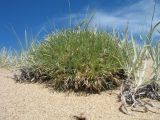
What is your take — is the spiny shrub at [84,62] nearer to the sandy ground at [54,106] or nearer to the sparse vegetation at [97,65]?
the sparse vegetation at [97,65]

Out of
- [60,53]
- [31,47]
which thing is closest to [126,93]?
[60,53]

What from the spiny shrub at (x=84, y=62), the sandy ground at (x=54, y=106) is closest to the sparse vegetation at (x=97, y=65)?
the spiny shrub at (x=84, y=62)

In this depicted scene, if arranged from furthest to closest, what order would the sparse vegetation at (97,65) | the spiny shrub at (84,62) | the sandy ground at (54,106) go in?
the spiny shrub at (84,62)
the sparse vegetation at (97,65)
the sandy ground at (54,106)

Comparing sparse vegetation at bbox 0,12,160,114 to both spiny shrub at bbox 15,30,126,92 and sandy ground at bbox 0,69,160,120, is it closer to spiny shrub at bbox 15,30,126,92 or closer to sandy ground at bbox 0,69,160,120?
spiny shrub at bbox 15,30,126,92

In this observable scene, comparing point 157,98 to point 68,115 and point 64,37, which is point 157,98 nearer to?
point 68,115

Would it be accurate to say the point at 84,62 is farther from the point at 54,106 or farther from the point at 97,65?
the point at 54,106

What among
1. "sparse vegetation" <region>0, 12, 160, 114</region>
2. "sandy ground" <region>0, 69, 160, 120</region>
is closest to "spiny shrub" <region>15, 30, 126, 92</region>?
"sparse vegetation" <region>0, 12, 160, 114</region>
